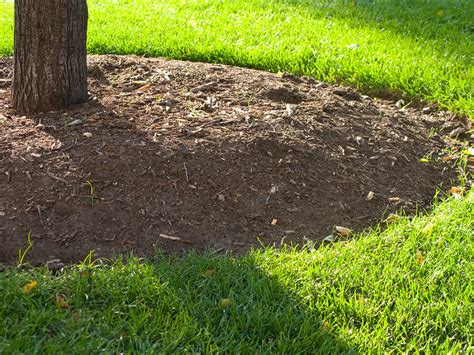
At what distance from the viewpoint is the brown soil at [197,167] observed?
3.54 m

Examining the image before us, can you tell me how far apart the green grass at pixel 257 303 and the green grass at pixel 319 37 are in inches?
89.0

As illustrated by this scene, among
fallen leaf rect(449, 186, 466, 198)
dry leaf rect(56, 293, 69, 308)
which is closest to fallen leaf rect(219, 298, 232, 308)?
dry leaf rect(56, 293, 69, 308)

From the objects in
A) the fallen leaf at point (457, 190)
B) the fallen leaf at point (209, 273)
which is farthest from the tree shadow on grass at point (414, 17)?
the fallen leaf at point (209, 273)

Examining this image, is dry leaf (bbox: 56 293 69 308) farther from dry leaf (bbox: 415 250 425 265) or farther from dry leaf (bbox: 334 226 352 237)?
dry leaf (bbox: 415 250 425 265)

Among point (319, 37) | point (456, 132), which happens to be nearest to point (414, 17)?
point (319, 37)

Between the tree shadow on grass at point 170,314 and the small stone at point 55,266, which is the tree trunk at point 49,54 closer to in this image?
the small stone at point 55,266

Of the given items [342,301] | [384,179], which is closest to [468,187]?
[384,179]

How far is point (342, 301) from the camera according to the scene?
3.12 meters

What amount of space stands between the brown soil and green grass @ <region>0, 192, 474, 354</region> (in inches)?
9.7

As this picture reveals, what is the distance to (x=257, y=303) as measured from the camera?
120 inches

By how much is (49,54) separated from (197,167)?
1129 mm

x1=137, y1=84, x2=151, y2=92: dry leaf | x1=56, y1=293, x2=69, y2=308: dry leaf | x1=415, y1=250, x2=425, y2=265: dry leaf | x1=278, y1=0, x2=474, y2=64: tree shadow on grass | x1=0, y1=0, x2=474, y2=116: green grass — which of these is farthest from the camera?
x1=278, y1=0, x2=474, y2=64: tree shadow on grass

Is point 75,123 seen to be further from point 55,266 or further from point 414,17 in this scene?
point 414,17

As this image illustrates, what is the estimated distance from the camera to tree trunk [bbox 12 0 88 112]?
4.07m
